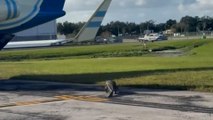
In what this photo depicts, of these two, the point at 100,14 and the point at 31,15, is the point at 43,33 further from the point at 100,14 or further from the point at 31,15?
the point at 100,14

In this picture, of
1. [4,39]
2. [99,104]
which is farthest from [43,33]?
[99,104]

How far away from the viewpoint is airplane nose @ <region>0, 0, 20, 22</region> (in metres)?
20.1

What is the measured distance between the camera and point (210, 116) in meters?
11.9

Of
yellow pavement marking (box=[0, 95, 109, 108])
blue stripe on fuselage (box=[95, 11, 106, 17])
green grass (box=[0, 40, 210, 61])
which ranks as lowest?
green grass (box=[0, 40, 210, 61])

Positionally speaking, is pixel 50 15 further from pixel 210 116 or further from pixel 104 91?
pixel 210 116

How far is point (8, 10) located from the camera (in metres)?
20.2

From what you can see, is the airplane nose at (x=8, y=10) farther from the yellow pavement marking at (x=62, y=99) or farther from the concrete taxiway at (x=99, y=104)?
the yellow pavement marking at (x=62, y=99)

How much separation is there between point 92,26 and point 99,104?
4875 millimetres

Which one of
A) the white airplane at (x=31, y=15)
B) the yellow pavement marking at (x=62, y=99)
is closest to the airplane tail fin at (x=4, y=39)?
the white airplane at (x=31, y=15)

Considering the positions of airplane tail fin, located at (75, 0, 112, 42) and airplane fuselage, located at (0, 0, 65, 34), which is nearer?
airplane tail fin, located at (75, 0, 112, 42)

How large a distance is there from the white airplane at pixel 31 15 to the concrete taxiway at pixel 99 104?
7.61 feet

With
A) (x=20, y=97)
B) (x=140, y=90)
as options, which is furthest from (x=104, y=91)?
(x=20, y=97)

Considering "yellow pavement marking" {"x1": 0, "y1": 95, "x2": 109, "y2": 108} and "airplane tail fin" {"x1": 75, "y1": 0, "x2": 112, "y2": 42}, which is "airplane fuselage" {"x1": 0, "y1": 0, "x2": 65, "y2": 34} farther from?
"yellow pavement marking" {"x1": 0, "y1": 95, "x2": 109, "y2": 108}

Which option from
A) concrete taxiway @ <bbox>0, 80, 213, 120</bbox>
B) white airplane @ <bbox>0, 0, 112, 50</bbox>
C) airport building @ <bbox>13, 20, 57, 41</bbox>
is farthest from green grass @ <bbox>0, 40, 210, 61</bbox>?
concrete taxiway @ <bbox>0, 80, 213, 120</bbox>
